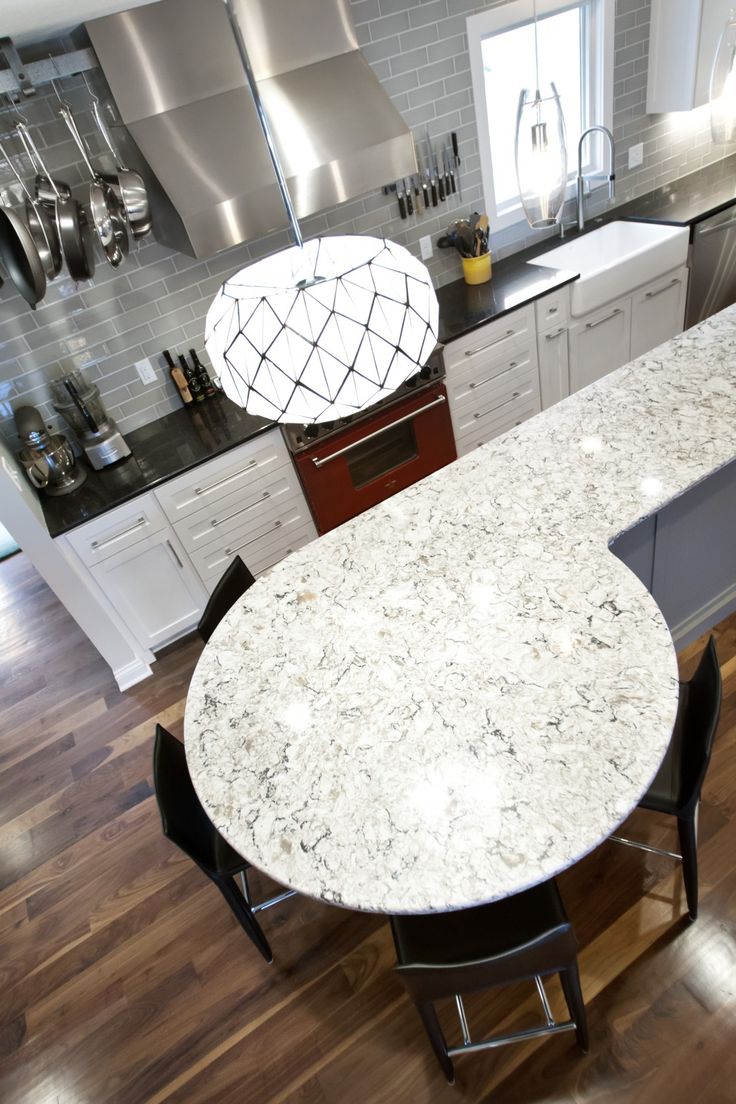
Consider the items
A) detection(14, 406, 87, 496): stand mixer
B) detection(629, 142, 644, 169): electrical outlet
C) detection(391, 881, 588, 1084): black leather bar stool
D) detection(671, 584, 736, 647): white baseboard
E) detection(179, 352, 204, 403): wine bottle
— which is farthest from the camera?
detection(629, 142, 644, 169): electrical outlet

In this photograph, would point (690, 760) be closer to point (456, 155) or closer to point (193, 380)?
point (193, 380)

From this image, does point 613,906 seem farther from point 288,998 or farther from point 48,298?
point 48,298

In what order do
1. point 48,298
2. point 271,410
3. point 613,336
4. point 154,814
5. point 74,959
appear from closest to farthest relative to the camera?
point 271,410 < point 74,959 < point 154,814 < point 48,298 < point 613,336

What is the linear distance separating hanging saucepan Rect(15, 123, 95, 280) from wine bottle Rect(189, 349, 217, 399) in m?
0.70

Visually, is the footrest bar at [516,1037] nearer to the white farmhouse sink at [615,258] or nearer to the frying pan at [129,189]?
the frying pan at [129,189]

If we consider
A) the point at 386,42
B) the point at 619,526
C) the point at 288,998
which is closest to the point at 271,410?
the point at 619,526

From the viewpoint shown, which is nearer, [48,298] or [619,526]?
[619,526]

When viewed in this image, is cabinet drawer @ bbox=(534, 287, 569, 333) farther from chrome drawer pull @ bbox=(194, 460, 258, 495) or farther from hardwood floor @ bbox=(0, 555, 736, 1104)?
hardwood floor @ bbox=(0, 555, 736, 1104)

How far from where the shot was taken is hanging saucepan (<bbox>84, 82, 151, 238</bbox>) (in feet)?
8.57

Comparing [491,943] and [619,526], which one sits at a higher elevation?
[619,526]

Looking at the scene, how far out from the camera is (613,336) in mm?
3939

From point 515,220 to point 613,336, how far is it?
899mm

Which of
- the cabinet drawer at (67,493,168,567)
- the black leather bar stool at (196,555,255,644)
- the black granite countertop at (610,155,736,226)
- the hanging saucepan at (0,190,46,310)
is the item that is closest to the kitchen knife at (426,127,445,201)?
the black granite countertop at (610,155,736,226)

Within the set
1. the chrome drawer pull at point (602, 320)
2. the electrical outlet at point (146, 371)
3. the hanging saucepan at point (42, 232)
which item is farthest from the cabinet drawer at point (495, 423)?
the hanging saucepan at point (42, 232)
